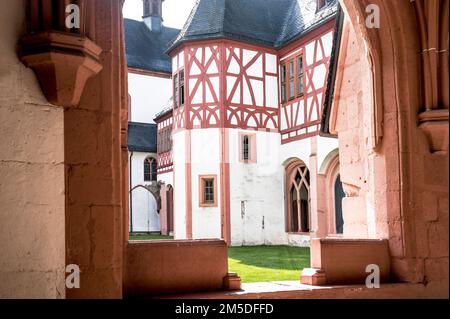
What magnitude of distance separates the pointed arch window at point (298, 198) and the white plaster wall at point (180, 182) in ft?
9.75

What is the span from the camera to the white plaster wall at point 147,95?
2659cm

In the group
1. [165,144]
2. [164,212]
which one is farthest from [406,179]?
[164,212]

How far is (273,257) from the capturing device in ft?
38.2

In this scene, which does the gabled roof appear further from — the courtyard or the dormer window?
the courtyard

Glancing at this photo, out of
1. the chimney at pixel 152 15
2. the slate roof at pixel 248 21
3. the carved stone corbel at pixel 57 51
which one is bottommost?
the carved stone corbel at pixel 57 51

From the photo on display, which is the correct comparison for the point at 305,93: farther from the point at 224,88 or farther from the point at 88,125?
the point at 88,125

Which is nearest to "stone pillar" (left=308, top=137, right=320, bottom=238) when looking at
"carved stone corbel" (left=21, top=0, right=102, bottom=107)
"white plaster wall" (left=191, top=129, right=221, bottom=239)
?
"white plaster wall" (left=191, top=129, right=221, bottom=239)

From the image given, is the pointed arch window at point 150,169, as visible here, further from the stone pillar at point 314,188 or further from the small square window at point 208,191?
the stone pillar at point 314,188

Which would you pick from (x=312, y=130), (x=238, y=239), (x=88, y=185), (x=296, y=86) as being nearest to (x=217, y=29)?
(x=296, y=86)

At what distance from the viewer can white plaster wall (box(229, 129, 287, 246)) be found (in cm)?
1612

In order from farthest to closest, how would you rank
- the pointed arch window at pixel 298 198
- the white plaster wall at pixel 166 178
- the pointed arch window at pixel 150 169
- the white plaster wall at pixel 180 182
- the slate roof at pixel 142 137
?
the pointed arch window at pixel 150 169, the slate roof at pixel 142 137, the white plaster wall at pixel 166 178, the white plaster wall at pixel 180 182, the pointed arch window at pixel 298 198

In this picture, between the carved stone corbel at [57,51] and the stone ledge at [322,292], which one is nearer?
the carved stone corbel at [57,51]

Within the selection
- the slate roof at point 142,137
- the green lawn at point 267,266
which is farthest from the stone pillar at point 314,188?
the slate roof at point 142,137

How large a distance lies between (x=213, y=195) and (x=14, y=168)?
13301 mm
